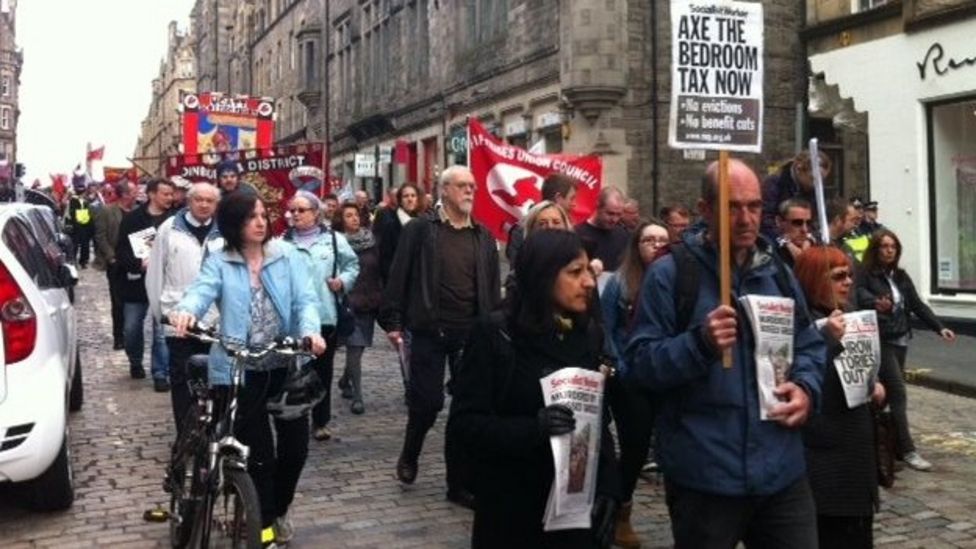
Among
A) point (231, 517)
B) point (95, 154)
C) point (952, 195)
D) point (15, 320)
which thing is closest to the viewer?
point (231, 517)

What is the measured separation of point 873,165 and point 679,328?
14.1 metres

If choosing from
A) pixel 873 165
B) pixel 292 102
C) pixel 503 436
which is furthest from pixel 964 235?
pixel 292 102

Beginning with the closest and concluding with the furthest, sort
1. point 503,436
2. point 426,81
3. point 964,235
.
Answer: point 503,436
point 964,235
point 426,81

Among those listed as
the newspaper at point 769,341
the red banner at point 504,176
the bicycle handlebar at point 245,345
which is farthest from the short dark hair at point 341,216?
the newspaper at point 769,341

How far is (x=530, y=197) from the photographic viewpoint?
936 cm

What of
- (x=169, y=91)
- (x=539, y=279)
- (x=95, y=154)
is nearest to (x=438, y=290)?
(x=539, y=279)

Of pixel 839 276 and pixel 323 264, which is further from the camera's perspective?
pixel 323 264

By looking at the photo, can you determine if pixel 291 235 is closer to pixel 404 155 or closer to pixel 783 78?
pixel 783 78

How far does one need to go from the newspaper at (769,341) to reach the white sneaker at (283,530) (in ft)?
9.33

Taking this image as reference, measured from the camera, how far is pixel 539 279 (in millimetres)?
3289

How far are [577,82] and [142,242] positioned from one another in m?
11.8

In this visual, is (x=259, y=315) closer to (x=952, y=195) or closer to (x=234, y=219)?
(x=234, y=219)

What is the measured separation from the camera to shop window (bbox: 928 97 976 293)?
49.2 feet

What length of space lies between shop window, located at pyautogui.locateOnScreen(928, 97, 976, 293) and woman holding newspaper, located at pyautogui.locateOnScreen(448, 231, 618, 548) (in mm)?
13138
